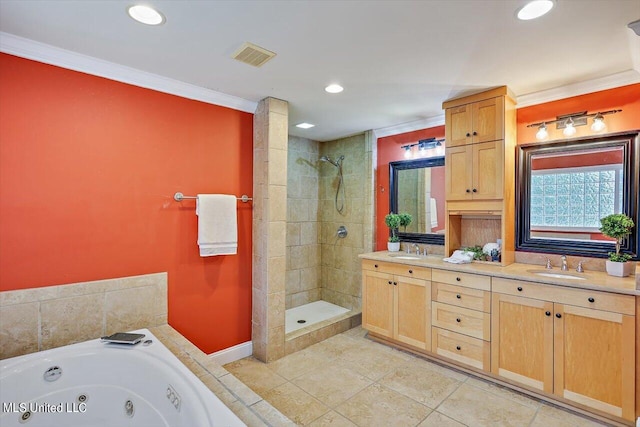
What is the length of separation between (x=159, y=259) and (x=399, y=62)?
2349 millimetres

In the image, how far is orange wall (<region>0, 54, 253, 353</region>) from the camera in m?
1.95

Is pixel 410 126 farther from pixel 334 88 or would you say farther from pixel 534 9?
pixel 534 9

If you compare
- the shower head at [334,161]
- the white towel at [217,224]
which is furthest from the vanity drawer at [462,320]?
the shower head at [334,161]

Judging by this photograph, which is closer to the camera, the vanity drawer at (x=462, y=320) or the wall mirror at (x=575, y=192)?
the wall mirror at (x=575, y=192)

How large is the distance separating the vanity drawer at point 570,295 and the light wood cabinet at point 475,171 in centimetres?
Answer: 74

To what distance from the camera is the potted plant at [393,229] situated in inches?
141

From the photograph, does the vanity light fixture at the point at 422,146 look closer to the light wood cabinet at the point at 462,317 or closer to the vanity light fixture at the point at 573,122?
the vanity light fixture at the point at 573,122

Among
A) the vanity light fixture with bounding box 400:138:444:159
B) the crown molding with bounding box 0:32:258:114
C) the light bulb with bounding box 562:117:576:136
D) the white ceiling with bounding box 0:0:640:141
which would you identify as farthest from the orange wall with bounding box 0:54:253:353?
the light bulb with bounding box 562:117:576:136

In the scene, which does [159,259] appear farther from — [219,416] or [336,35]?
[336,35]

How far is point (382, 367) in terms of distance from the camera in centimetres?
280

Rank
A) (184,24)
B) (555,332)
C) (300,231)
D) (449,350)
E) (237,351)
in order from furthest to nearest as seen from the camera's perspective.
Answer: (300,231)
(237,351)
(449,350)
(555,332)
(184,24)

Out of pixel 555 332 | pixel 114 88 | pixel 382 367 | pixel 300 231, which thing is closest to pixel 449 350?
pixel 382 367

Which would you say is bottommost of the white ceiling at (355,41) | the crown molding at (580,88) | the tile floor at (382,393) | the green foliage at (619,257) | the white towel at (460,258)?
the tile floor at (382,393)

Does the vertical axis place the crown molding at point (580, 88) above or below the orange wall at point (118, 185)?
above
